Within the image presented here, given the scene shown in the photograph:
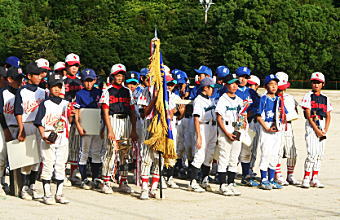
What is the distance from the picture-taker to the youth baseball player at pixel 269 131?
35.7 ft

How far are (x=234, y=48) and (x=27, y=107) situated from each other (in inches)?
2005

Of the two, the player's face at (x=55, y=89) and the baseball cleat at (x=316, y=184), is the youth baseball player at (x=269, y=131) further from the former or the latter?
the player's face at (x=55, y=89)

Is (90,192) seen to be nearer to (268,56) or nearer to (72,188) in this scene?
(72,188)

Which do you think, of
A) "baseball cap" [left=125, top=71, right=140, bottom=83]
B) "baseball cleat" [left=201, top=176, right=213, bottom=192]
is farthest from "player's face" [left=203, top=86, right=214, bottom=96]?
"baseball cap" [left=125, top=71, right=140, bottom=83]

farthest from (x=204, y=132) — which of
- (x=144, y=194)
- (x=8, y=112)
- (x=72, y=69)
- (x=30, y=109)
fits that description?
(x=8, y=112)

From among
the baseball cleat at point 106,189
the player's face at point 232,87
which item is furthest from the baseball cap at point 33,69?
the player's face at point 232,87

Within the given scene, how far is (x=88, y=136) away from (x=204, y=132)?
2.11 m

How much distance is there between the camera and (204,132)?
10672mm

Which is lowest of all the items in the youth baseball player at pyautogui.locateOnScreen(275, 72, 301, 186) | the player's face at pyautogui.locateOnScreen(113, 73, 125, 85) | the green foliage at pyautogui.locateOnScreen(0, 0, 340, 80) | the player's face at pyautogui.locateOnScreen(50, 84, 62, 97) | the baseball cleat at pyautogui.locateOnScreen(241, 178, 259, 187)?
the baseball cleat at pyautogui.locateOnScreen(241, 178, 259, 187)

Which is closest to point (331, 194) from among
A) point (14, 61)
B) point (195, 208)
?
point (195, 208)

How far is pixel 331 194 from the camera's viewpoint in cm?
1030

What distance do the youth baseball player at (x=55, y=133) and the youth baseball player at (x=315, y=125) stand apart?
459 centimetres

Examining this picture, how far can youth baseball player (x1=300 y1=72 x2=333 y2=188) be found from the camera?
1102cm

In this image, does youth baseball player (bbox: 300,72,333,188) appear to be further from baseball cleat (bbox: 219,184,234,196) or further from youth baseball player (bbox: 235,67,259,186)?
baseball cleat (bbox: 219,184,234,196)
